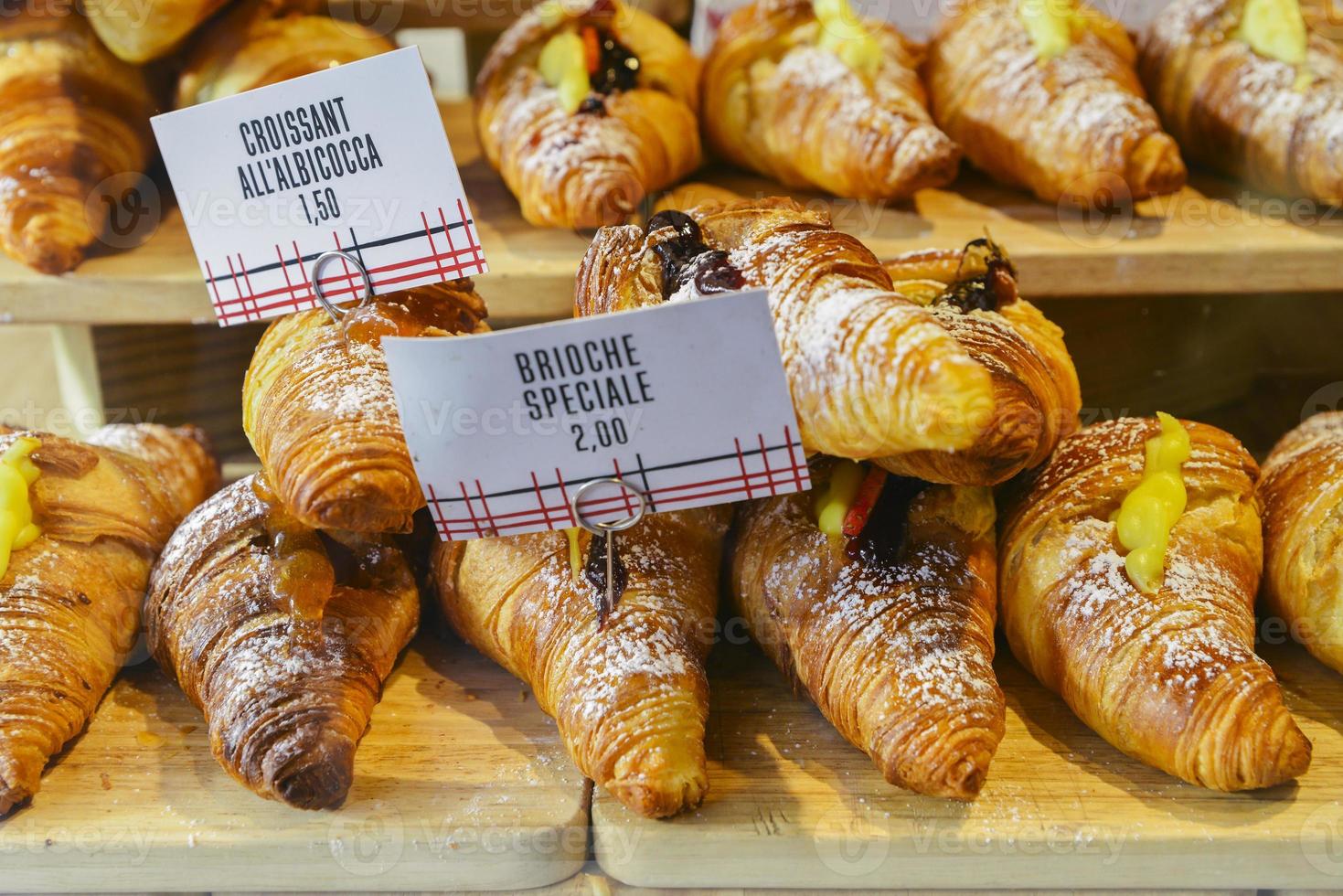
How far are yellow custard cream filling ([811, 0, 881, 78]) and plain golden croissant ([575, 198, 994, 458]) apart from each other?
669 mm

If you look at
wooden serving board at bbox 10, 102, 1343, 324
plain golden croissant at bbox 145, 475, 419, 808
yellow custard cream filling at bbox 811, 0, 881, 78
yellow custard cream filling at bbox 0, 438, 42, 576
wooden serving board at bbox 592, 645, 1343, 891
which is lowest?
wooden serving board at bbox 592, 645, 1343, 891

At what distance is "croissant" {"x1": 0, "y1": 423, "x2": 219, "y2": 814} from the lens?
1.20 meters

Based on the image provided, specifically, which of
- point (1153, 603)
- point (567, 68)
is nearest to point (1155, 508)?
point (1153, 603)

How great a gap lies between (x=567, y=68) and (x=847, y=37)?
447mm

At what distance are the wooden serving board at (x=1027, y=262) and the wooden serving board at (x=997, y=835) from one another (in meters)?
0.70

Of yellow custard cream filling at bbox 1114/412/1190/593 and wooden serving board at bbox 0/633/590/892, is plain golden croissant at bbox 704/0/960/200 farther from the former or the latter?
wooden serving board at bbox 0/633/590/892

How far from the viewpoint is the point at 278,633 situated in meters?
1.24

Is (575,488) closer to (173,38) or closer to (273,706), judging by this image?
(273,706)

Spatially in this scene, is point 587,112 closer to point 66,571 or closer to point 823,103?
point 823,103

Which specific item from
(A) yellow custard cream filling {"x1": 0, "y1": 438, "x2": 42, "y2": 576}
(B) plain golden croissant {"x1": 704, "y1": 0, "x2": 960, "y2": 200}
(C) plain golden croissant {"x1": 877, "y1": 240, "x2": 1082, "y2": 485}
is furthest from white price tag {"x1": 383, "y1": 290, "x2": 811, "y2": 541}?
(B) plain golden croissant {"x1": 704, "y1": 0, "x2": 960, "y2": 200}

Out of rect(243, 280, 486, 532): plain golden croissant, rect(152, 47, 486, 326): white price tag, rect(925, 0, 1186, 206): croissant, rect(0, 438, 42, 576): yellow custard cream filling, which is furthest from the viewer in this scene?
rect(925, 0, 1186, 206): croissant

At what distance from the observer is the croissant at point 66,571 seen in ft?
3.95

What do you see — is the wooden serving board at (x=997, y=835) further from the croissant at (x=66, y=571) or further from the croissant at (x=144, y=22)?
the croissant at (x=144, y=22)

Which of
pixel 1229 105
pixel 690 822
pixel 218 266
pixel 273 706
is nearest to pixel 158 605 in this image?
pixel 273 706
